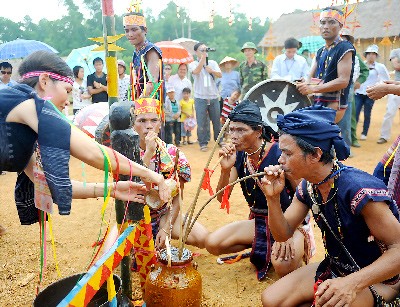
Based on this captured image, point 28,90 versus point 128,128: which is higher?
point 28,90

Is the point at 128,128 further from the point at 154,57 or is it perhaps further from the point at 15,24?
the point at 15,24

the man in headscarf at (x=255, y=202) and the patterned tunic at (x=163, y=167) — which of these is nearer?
the man in headscarf at (x=255, y=202)

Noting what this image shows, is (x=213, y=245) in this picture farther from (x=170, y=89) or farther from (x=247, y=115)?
(x=170, y=89)

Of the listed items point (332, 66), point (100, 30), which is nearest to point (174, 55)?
point (332, 66)

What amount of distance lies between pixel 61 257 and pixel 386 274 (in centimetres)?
311

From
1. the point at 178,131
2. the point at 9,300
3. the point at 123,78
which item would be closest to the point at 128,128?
the point at 9,300

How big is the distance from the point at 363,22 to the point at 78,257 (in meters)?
24.5

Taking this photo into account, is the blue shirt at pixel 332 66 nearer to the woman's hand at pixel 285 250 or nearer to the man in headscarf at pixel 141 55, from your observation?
the man in headscarf at pixel 141 55

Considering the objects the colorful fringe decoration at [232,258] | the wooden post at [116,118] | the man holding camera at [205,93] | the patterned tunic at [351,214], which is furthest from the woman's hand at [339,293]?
the man holding camera at [205,93]

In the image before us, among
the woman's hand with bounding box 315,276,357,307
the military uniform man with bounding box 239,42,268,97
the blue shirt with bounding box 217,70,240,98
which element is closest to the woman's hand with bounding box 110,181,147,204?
the woman's hand with bounding box 315,276,357,307

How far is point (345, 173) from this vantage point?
2350mm

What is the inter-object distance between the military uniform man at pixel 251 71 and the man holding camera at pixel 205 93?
75 centimetres

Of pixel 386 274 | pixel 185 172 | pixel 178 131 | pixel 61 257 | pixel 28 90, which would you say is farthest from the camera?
pixel 178 131

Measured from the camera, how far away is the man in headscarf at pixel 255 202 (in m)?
3.25
